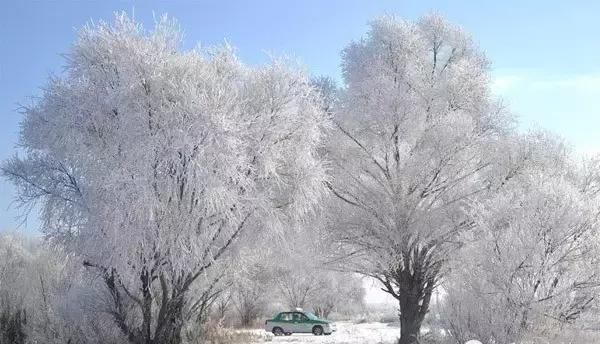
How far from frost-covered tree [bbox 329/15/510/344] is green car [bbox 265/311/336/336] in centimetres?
1178

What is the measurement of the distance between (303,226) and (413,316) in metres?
5.68

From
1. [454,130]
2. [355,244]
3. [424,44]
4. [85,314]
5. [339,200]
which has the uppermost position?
[424,44]

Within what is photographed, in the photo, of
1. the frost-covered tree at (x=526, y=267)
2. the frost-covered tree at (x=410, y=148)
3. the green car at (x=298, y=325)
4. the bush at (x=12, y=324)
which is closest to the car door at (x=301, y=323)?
the green car at (x=298, y=325)

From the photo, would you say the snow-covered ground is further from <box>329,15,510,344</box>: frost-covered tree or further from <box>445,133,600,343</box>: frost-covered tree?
<box>445,133,600,343</box>: frost-covered tree

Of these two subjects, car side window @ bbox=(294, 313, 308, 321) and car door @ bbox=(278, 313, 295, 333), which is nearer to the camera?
car door @ bbox=(278, 313, 295, 333)

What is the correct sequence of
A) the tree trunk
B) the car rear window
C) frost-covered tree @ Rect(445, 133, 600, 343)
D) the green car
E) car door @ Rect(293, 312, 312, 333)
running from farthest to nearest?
the car rear window → car door @ Rect(293, 312, 312, 333) → the green car → the tree trunk → frost-covered tree @ Rect(445, 133, 600, 343)

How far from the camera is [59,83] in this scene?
16.3m

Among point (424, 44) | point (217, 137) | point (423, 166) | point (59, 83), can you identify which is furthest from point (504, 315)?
point (59, 83)

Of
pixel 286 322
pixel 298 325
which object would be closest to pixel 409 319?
pixel 298 325

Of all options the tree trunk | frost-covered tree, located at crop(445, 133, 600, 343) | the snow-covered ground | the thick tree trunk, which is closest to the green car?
the snow-covered ground

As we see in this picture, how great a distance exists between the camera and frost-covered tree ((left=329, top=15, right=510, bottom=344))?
19.4 m

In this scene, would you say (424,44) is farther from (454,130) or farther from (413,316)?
(413,316)

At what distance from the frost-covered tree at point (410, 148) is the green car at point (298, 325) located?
38.6 feet

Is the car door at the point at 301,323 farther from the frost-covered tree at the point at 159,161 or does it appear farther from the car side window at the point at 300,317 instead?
the frost-covered tree at the point at 159,161
